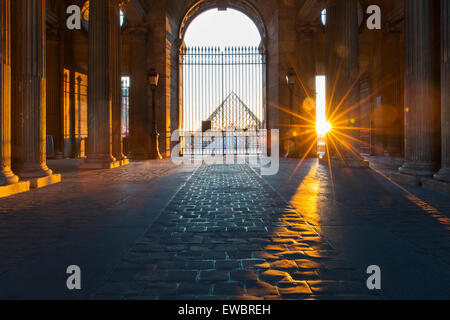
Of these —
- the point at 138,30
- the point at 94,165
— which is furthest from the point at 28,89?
the point at 138,30

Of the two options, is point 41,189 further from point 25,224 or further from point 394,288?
point 394,288

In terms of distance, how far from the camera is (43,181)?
341 inches

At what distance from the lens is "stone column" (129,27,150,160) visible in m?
19.8

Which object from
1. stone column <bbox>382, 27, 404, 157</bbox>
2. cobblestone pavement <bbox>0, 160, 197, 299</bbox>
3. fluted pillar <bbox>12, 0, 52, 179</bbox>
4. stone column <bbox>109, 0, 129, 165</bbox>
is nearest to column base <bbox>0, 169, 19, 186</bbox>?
cobblestone pavement <bbox>0, 160, 197, 299</bbox>

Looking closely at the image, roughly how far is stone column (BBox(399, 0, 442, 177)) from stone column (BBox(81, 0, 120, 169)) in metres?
10.4

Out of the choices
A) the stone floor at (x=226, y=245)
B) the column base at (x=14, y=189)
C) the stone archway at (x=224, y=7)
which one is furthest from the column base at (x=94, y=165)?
the stone archway at (x=224, y=7)

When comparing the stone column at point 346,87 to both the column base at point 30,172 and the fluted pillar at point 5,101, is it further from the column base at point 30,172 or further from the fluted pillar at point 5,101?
the fluted pillar at point 5,101

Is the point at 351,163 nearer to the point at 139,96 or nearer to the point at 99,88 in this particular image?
the point at 99,88

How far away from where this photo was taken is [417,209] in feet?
18.0

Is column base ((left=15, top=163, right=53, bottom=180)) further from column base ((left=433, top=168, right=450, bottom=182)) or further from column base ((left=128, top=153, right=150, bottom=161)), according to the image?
column base ((left=128, top=153, right=150, bottom=161))

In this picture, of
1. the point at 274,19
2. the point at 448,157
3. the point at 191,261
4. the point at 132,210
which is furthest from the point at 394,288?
the point at 274,19

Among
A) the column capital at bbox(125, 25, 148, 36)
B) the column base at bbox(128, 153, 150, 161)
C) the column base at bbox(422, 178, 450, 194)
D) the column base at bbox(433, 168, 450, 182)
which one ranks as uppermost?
the column capital at bbox(125, 25, 148, 36)

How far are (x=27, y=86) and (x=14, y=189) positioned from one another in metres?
2.61

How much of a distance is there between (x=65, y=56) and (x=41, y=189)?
16.0 metres
